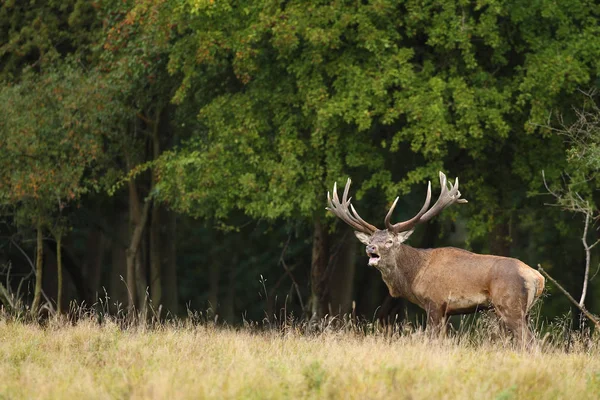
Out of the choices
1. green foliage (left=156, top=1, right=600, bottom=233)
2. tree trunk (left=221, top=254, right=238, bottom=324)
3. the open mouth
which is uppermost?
green foliage (left=156, top=1, right=600, bottom=233)

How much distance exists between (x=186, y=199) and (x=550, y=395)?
12.5 m

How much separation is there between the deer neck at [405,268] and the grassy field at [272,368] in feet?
5.87

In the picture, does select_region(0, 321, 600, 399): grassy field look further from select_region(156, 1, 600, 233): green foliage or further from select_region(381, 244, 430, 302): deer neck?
select_region(156, 1, 600, 233): green foliage

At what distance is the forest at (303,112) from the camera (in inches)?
707

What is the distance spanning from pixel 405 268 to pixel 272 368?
4298 mm

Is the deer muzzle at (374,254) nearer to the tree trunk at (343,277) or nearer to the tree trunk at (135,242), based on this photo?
the tree trunk at (343,277)

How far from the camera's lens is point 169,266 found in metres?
26.8

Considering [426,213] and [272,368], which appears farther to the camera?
[426,213]

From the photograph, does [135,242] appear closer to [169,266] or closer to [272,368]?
[169,266]

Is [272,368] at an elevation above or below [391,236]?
below

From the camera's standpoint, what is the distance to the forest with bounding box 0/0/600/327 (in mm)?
17953

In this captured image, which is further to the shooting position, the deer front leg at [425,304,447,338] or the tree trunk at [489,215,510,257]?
the tree trunk at [489,215,510,257]

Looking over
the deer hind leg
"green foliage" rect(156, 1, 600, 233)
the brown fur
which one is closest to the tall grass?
the deer hind leg

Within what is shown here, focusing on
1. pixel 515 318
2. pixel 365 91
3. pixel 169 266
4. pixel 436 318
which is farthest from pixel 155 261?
pixel 515 318
